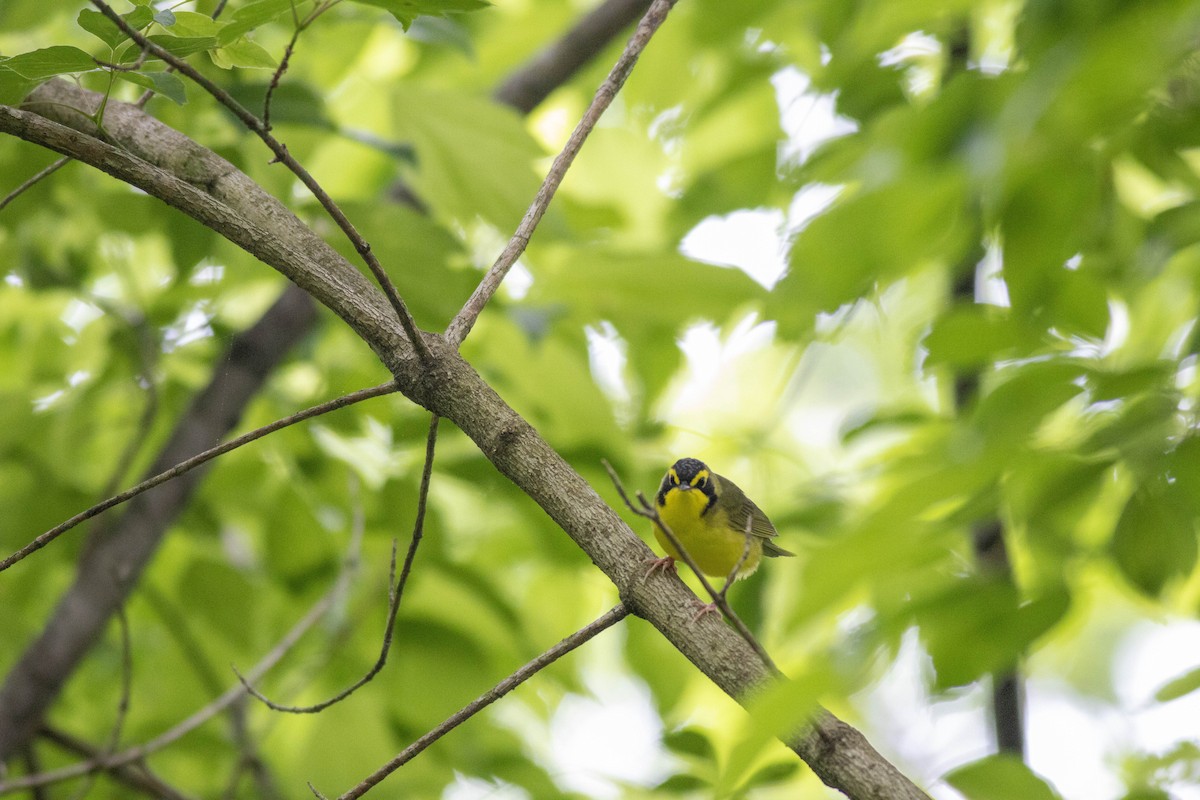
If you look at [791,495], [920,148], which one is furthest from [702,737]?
[920,148]

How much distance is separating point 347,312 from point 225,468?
7.66 feet

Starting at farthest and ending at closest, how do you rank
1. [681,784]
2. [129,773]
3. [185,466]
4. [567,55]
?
[567,55], [129,773], [681,784], [185,466]

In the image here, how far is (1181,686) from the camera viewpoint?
1845 mm

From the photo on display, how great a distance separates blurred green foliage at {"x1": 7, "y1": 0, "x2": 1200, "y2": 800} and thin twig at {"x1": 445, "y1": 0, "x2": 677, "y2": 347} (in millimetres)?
254

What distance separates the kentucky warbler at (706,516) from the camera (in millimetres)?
3600

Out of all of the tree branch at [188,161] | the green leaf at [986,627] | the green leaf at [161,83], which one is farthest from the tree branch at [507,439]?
the green leaf at [986,627]

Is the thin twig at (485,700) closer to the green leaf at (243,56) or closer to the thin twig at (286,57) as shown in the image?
the thin twig at (286,57)

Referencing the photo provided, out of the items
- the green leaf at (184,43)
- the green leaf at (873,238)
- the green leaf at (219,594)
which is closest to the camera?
the green leaf at (184,43)

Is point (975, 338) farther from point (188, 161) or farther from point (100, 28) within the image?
point (100, 28)

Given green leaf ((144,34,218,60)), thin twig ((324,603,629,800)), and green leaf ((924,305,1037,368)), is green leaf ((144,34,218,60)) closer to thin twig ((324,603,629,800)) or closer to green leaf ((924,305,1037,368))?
thin twig ((324,603,629,800))

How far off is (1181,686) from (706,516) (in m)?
1.91

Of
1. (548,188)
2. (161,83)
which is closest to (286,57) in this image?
(161,83)

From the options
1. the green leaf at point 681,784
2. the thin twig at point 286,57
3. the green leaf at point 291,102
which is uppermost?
the green leaf at point 291,102

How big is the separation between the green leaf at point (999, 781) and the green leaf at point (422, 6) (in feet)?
5.10
